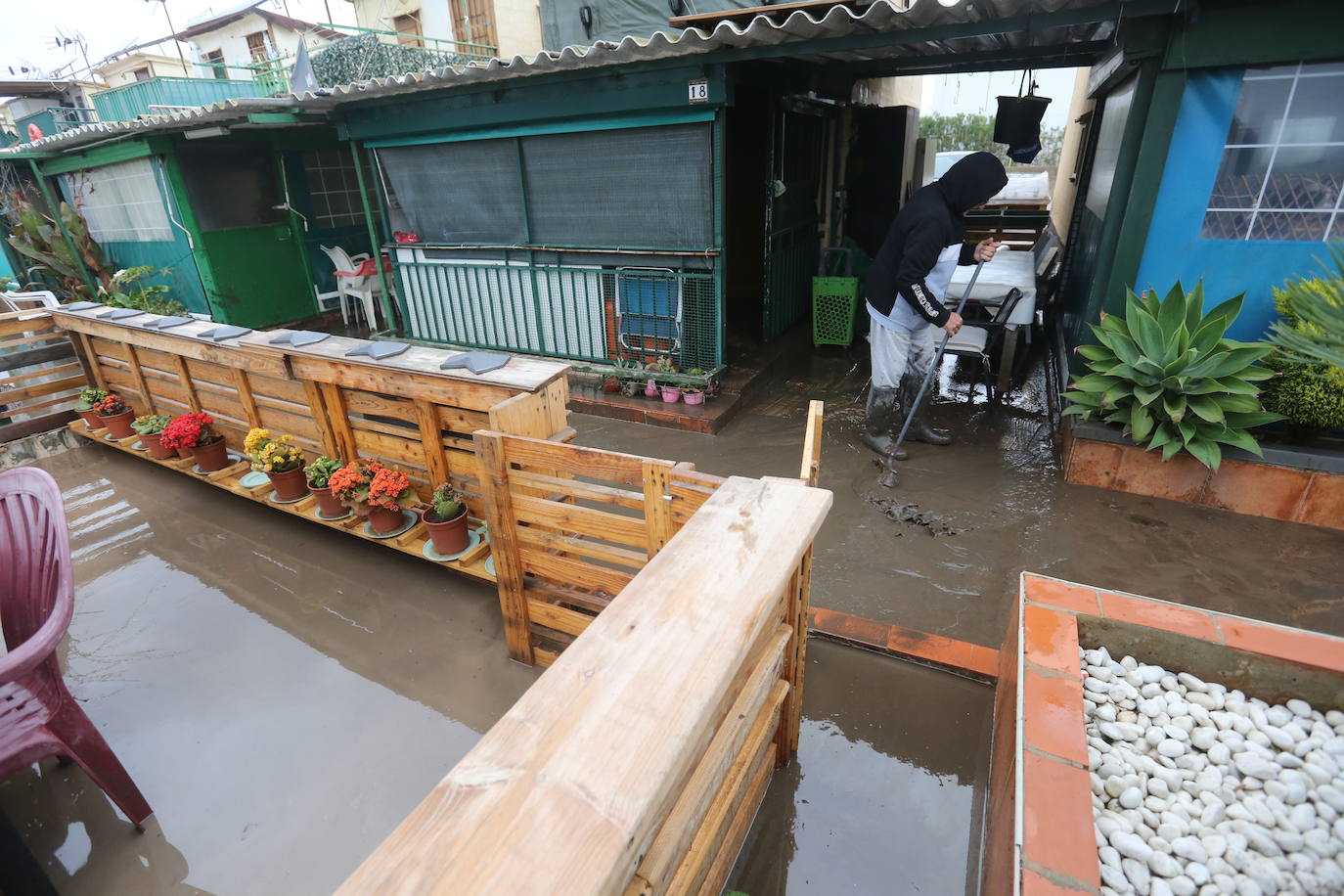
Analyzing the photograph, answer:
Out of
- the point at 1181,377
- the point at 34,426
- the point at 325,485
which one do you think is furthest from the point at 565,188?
the point at 34,426

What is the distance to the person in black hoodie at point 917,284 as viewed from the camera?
4.40m

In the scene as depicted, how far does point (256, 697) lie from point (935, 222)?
4907 mm

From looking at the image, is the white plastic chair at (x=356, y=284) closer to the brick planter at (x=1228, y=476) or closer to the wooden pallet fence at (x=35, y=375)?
the wooden pallet fence at (x=35, y=375)

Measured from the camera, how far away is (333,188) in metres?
10.7

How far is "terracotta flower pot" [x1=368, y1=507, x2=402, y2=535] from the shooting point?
3695 millimetres

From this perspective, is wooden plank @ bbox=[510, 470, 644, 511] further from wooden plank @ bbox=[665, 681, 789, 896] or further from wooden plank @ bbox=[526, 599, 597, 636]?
wooden plank @ bbox=[665, 681, 789, 896]

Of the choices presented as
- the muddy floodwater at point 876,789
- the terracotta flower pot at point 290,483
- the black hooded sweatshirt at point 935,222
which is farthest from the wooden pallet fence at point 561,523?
the black hooded sweatshirt at point 935,222

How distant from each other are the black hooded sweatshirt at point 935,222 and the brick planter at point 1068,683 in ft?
8.84

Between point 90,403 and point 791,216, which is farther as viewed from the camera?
point 791,216

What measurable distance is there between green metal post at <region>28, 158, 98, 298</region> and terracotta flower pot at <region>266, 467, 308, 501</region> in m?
10.3

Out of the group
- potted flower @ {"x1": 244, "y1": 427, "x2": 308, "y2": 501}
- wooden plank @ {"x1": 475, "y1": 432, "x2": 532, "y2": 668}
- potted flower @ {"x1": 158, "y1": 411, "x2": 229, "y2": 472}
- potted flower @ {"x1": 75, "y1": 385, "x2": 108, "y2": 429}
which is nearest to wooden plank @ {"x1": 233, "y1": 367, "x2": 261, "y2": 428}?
potted flower @ {"x1": 244, "y1": 427, "x2": 308, "y2": 501}

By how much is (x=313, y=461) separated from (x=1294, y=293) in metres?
4.62

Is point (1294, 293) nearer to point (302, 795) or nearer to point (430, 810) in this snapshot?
point (430, 810)

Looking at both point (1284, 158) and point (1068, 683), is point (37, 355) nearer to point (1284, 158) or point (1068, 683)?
point (1068, 683)
